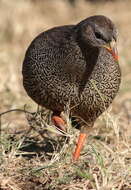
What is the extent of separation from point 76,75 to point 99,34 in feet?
1.42

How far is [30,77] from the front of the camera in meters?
4.97

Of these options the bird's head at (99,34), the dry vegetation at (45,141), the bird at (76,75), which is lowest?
the dry vegetation at (45,141)

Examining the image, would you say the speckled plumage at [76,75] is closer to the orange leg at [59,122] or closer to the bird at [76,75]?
the bird at [76,75]

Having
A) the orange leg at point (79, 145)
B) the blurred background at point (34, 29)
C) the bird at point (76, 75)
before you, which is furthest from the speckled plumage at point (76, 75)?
the blurred background at point (34, 29)

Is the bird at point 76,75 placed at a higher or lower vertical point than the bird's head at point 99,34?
lower

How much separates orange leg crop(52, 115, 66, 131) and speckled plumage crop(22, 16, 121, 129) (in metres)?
0.17

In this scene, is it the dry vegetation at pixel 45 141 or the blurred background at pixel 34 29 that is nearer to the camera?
the dry vegetation at pixel 45 141

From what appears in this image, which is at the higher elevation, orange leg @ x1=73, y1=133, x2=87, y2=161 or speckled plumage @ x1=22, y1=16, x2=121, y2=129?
speckled plumage @ x1=22, y1=16, x2=121, y2=129

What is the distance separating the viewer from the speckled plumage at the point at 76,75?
4711 millimetres

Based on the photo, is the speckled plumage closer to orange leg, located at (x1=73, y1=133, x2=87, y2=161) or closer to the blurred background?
orange leg, located at (x1=73, y1=133, x2=87, y2=161)

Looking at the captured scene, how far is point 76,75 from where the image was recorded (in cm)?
473

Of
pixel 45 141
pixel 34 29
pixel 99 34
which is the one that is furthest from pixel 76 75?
pixel 34 29

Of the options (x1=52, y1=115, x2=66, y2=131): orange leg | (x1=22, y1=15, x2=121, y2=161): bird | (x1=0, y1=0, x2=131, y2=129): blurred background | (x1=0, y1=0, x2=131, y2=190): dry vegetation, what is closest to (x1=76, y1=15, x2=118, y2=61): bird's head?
(x1=22, y1=15, x2=121, y2=161): bird

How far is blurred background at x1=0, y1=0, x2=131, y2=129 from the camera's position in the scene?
22.0 ft
